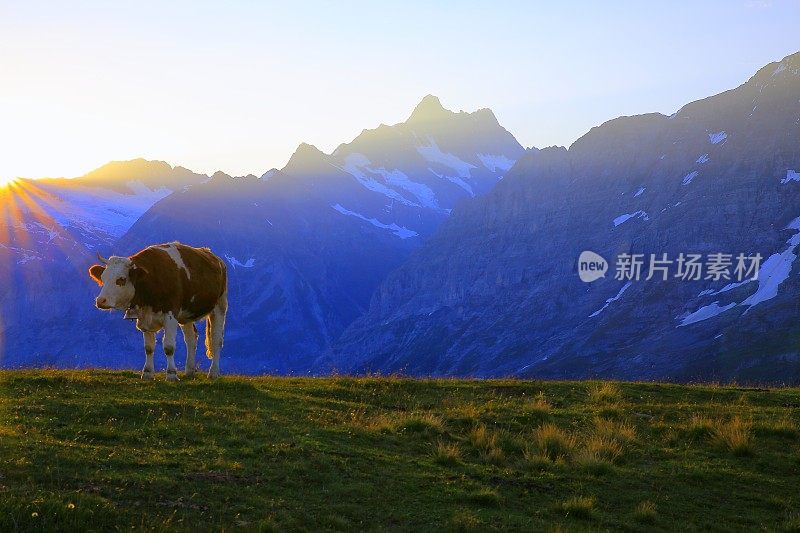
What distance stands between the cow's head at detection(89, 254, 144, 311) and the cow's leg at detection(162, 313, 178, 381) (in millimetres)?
1203

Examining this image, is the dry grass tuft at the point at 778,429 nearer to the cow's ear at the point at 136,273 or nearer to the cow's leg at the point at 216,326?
the cow's leg at the point at 216,326

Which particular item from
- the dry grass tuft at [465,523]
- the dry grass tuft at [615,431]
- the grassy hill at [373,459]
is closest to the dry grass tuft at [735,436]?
the grassy hill at [373,459]

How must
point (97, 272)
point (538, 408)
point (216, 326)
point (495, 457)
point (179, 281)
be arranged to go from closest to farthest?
point (495, 457)
point (538, 408)
point (97, 272)
point (179, 281)
point (216, 326)

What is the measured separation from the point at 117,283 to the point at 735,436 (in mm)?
15015

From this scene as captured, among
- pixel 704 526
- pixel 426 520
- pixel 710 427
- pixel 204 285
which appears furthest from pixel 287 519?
pixel 204 285

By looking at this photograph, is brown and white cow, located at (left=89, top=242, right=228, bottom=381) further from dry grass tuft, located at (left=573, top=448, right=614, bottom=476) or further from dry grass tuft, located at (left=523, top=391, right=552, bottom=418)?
dry grass tuft, located at (left=573, top=448, right=614, bottom=476)

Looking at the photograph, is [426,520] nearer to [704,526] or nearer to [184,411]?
[704,526]

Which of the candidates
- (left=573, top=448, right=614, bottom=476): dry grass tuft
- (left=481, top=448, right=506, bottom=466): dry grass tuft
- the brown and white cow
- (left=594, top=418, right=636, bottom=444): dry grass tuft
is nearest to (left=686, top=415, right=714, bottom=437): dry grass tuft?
(left=594, top=418, right=636, bottom=444): dry grass tuft

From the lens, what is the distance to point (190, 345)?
23672mm

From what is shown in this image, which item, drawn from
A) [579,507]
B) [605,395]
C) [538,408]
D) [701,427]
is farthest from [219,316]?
[579,507]

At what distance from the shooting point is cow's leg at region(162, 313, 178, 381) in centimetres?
2097

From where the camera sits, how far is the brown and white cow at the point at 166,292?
68.4ft

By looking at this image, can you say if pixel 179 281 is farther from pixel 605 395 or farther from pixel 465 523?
pixel 465 523

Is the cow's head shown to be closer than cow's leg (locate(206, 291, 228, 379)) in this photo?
Yes
